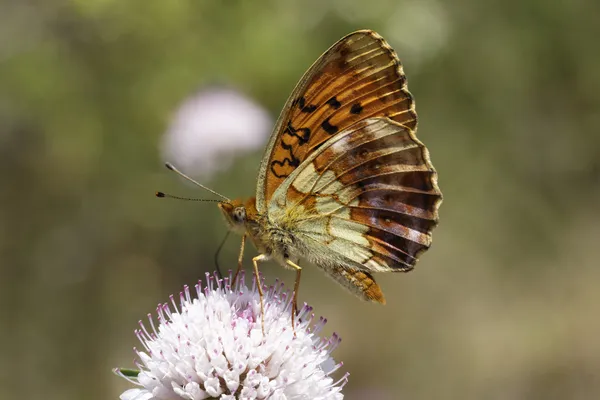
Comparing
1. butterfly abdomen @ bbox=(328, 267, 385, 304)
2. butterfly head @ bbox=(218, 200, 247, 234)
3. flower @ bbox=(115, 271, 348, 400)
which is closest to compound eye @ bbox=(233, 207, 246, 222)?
butterfly head @ bbox=(218, 200, 247, 234)

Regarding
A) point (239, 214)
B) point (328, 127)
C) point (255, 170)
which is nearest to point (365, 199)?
point (328, 127)

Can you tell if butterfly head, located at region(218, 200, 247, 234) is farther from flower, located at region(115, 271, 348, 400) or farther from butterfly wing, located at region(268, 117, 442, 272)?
flower, located at region(115, 271, 348, 400)

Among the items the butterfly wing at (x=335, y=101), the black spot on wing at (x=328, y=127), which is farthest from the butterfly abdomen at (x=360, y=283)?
the black spot on wing at (x=328, y=127)

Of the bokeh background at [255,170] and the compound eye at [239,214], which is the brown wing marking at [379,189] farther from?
the bokeh background at [255,170]

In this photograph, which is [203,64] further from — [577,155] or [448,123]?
[577,155]

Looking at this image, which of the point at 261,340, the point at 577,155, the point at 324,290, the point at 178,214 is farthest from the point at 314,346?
the point at 577,155
